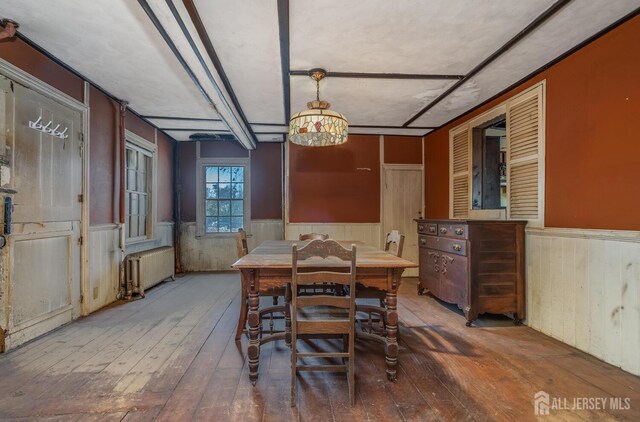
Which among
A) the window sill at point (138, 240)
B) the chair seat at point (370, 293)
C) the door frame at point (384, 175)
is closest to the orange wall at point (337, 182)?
the door frame at point (384, 175)

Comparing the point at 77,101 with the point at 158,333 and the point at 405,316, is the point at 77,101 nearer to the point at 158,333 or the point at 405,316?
the point at 158,333

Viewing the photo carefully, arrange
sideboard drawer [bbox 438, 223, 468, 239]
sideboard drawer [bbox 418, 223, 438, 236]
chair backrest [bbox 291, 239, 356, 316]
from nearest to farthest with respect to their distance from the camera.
Result: chair backrest [bbox 291, 239, 356, 316]
sideboard drawer [bbox 438, 223, 468, 239]
sideboard drawer [bbox 418, 223, 438, 236]

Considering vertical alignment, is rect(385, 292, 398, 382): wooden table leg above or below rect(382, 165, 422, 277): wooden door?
below

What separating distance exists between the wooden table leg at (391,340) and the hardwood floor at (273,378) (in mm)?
93

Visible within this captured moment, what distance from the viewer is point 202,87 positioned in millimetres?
3189

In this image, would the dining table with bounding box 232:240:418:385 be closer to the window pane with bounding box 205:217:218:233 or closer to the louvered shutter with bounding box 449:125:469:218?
the louvered shutter with bounding box 449:125:469:218

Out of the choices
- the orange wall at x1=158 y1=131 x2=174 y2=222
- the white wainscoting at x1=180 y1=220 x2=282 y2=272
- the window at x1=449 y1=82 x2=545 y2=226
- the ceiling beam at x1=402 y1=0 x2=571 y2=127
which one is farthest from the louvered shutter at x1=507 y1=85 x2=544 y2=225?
the orange wall at x1=158 y1=131 x2=174 y2=222

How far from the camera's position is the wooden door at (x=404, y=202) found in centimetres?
559

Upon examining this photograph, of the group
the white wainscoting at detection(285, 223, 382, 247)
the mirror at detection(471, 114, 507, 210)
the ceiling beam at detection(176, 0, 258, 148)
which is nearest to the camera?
the ceiling beam at detection(176, 0, 258, 148)

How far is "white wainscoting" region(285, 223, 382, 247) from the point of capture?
18.2ft

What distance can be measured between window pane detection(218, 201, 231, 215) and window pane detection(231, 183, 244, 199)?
196 mm

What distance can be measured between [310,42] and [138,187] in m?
3.75

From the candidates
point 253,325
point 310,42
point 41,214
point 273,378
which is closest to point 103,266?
point 41,214

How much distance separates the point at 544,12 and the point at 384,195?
363cm
